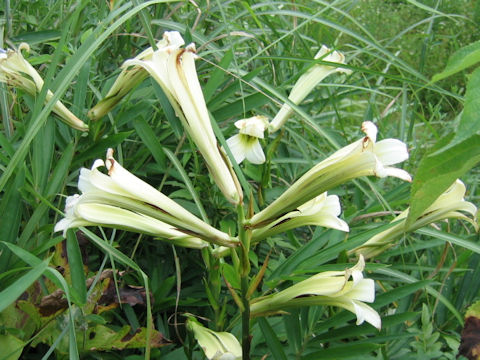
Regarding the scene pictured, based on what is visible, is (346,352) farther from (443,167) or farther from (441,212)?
(443,167)

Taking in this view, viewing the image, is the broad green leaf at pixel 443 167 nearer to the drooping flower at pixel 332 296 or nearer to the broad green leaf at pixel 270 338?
the drooping flower at pixel 332 296

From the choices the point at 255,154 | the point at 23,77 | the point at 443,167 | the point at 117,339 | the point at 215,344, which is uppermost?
the point at 443,167

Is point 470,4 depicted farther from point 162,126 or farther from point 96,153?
point 96,153

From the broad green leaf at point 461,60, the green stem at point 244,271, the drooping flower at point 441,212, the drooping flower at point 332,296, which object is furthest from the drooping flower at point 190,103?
the broad green leaf at point 461,60

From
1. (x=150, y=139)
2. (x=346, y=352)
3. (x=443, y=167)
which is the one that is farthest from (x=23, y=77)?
(x=443, y=167)

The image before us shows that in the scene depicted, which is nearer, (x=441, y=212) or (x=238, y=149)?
(x=441, y=212)
